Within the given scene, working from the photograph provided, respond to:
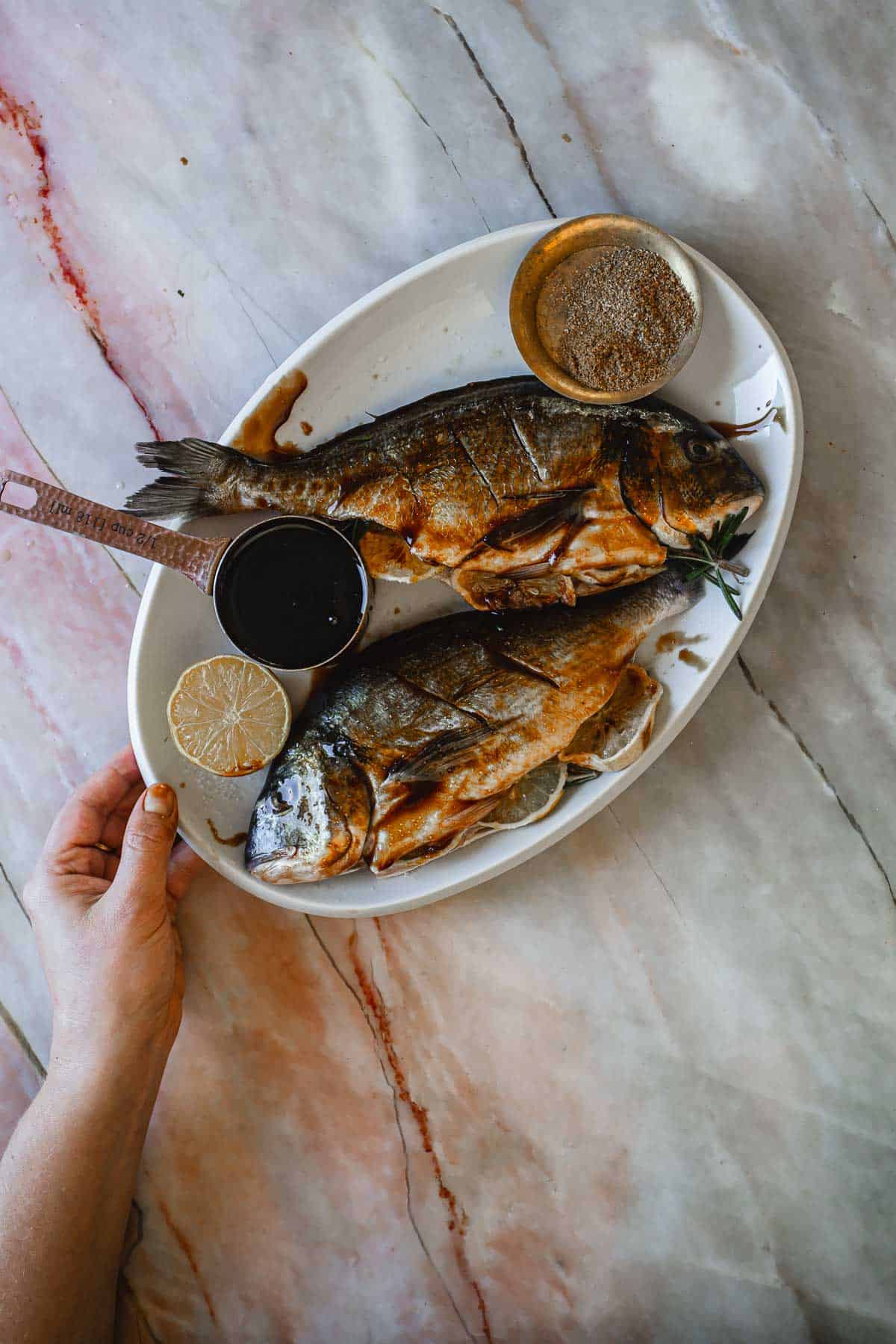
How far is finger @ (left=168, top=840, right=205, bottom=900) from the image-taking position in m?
2.16

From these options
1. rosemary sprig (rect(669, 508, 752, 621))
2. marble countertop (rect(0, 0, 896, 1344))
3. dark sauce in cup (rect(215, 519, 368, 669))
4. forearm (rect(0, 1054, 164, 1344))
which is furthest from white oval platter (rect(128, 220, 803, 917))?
forearm (rect(0, 1054, 164, 1344))

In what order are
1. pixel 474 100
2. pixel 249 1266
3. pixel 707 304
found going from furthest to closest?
pixel 249 1266
pixel 474 100
pixel 707 304

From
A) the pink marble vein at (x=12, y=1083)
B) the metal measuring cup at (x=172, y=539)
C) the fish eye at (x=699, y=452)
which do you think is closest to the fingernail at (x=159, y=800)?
the metal measuring cup at (x=172, y=539)

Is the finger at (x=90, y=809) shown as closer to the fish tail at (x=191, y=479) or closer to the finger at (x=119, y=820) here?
the finger at (x=119, y=820)

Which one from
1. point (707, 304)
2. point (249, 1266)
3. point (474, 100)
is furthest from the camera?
point (249, 1266)

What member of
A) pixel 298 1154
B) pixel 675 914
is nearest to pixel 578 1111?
pixel 675 914

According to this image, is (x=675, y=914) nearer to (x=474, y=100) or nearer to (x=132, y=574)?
(x=132, y=574)

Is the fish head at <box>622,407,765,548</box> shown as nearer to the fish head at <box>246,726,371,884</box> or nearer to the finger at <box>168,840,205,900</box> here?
the fish head at <box>246,726,371,884</box>

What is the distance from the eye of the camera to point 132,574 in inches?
87.6

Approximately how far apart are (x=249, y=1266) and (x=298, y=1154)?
33 cm

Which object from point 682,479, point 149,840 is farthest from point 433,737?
point 682,479

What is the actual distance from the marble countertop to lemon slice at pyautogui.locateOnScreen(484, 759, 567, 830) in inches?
12.5

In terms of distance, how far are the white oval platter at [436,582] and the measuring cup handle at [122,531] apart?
84 mm

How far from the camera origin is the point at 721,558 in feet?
6.25
